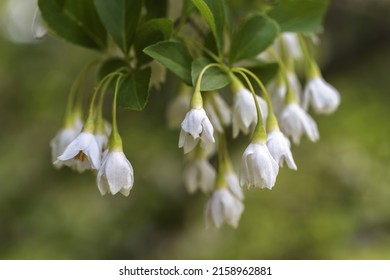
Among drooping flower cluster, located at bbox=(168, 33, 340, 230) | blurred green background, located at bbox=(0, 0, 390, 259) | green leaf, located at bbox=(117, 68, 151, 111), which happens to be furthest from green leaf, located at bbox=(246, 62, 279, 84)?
blurred green background, located at bbox=(0, 0, 390, 259)

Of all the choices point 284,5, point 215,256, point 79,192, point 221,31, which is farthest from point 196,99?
point 79,192

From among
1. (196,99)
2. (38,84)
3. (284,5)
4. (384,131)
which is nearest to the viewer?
(196,99)

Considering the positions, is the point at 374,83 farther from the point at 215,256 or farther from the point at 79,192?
the point at 79,192

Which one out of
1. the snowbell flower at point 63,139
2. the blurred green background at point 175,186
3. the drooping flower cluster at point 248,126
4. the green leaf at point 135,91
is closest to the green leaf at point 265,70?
the drooping flower cluster at point 248,126

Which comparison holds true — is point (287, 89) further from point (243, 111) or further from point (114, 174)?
point (114, 174)

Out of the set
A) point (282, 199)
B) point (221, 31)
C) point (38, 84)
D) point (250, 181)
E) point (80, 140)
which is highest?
point (221, 31)

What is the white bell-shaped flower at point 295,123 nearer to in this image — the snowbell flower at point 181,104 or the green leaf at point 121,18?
the snowbell flower at point 181,104
